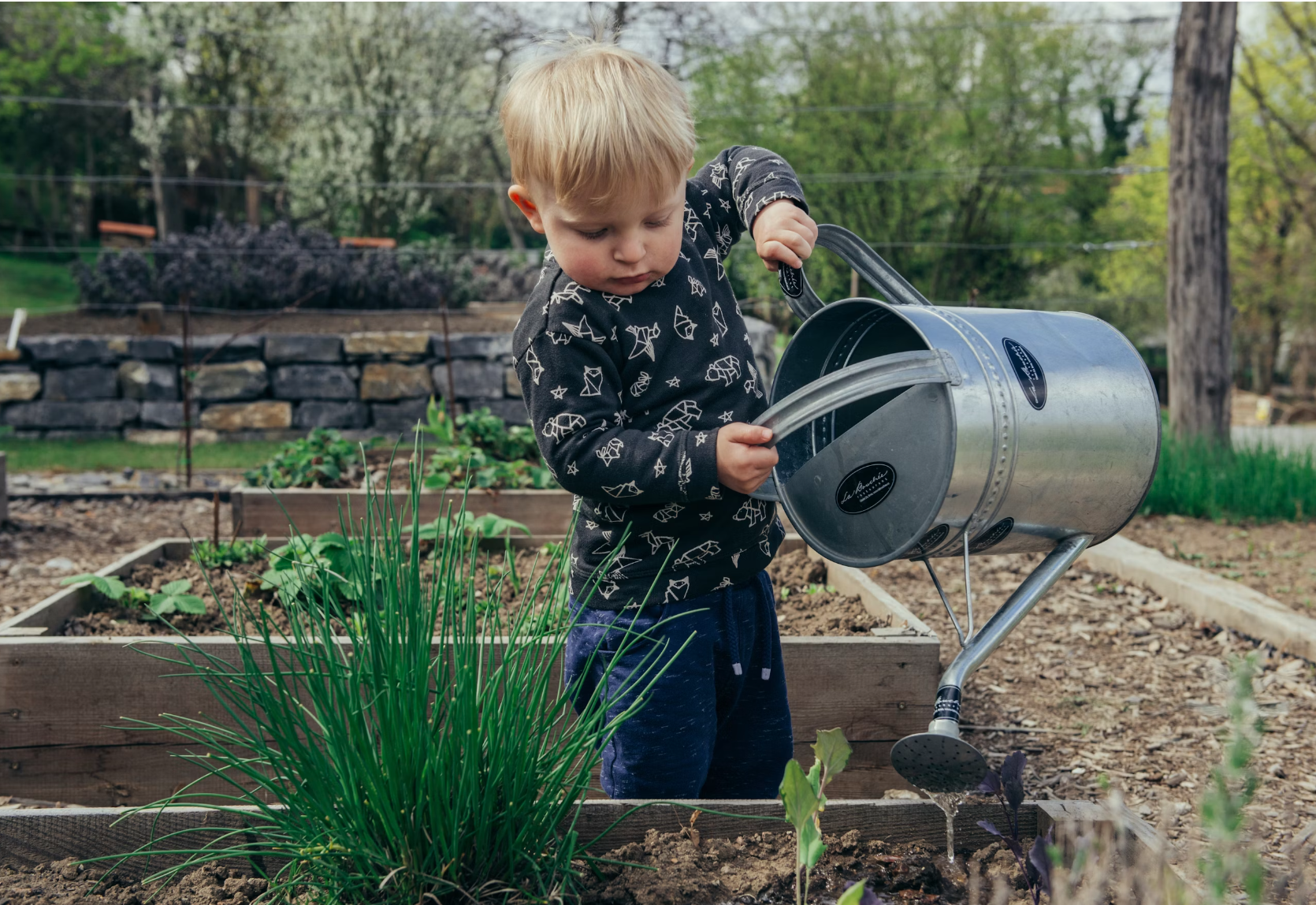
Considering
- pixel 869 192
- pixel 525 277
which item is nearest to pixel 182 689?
pixel 525 277

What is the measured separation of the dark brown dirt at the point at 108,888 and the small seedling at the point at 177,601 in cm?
117

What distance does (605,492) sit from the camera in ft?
4.83

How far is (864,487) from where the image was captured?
4.70 ft

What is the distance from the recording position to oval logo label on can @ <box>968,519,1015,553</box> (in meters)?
1.31

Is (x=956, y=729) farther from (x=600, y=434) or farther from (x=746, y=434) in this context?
(x=600, y=434)

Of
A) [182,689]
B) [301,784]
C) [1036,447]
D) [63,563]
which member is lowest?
[63,563]

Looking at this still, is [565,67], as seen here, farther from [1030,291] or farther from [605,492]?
[1030,291]

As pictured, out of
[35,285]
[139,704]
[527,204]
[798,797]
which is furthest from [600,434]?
[35,285]

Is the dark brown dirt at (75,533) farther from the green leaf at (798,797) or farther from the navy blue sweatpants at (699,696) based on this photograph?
the green leaf at (798,797)

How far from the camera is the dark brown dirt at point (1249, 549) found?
12.8 feet

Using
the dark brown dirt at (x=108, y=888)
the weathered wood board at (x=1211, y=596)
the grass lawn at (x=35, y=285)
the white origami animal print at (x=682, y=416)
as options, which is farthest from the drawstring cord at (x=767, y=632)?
the grass lawn at (x=35, y=285)

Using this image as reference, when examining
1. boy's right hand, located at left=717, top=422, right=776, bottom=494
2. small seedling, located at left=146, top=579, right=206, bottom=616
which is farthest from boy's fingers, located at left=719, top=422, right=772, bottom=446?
small seedling, located at left=146, top=579, right=206, bottom=616

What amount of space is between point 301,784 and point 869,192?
645 inches

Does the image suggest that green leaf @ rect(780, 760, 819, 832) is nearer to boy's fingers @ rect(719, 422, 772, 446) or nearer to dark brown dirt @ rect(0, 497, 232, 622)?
boy's fingers @ rect(719, 422, 772, 446)
